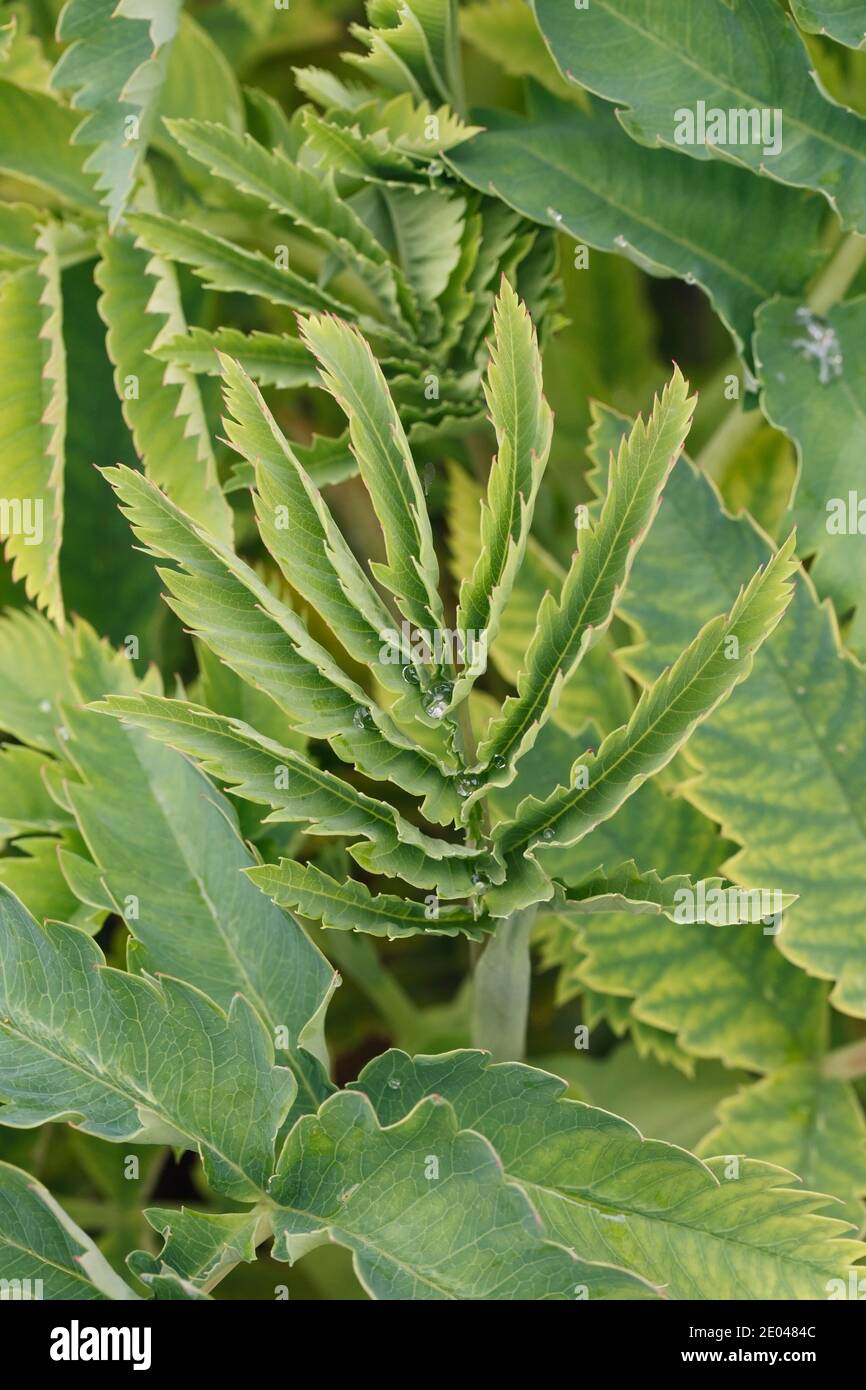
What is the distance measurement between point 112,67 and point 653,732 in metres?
0.48

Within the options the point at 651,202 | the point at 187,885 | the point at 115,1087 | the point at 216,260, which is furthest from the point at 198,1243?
the point at 651,202

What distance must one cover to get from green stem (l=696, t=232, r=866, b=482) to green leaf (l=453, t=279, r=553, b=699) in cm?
36

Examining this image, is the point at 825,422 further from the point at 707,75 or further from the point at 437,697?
the point at 437,697

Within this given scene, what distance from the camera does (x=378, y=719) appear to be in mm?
521

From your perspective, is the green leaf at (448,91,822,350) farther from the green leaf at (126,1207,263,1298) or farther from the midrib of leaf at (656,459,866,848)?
the green leaf at (126,1207,263,1298)

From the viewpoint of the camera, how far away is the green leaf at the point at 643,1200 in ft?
1.91

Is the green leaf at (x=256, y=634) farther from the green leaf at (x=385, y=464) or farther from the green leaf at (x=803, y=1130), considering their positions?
the green leaf at (x=803, y=1130)

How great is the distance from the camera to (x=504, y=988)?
65 cm

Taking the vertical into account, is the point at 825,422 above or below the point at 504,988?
above

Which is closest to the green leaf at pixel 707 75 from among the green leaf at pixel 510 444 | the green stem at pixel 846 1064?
the green leaf at pixel 510 444

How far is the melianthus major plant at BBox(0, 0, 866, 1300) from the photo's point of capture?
525 millimetres

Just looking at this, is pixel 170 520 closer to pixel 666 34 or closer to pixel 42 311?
pixel 42 311

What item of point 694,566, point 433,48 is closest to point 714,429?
point 694,566

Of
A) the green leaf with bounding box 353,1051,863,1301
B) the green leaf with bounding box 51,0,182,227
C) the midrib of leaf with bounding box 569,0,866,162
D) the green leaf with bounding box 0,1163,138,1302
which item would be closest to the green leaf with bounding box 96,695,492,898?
the green leaf with bounding box 353,1051,863,1301
